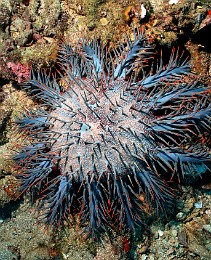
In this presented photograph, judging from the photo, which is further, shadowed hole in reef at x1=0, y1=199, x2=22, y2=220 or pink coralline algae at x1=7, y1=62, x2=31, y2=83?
shadowed hole in reef at x1=0, y1=199, x2=22, y2=220

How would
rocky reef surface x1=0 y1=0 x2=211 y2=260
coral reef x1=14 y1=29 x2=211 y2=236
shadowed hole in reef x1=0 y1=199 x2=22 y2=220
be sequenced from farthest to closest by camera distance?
shadowed hole in reef x1=0 y1=199 x2=22 y2=220 < rocky reef surface x1=0 y1=0 x2=211 y2=260 < coral reef x1=14 y1=29 x2=211 y2=236

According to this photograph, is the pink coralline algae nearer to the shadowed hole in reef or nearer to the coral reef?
the coral reef

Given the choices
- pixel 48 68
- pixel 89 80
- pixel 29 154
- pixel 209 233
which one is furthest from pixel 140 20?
pixel 209 233

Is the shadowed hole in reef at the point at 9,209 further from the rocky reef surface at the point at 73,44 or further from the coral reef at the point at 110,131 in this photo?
→ the coral reef at the point at 110,131

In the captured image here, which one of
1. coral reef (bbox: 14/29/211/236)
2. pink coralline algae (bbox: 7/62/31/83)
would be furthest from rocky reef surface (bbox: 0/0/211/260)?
Result: coral reef (bbox: 14/29/211/236)

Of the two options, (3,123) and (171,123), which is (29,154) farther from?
(171,123)

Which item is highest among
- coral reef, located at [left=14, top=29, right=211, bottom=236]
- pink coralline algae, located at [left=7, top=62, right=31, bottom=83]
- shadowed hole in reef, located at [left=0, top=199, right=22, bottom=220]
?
pink coralline algae, located at [left=7, top=62, right=31, bottom=83]

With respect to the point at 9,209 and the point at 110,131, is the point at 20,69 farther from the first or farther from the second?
the point at 9,209

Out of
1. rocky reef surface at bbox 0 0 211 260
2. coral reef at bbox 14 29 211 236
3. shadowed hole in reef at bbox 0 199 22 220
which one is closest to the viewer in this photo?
coral reef at bbox 14 29 211 236

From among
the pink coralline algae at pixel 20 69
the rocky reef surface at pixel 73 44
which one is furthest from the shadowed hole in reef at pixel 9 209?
the pink coralline algae at pixel 20 69
